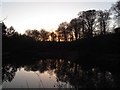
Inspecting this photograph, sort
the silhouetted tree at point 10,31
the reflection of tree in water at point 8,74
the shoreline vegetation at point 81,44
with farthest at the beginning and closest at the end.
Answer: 1. the silhouetted tree at point 10,31
2. the shoreline vegetation at point 81,44
3. the reflection of tree in water at point 8,74

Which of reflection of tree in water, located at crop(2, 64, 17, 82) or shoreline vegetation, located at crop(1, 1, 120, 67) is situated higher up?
shoreline vegetation, located at crop(1, 1, 120, 67)

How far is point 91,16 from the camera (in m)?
32.2

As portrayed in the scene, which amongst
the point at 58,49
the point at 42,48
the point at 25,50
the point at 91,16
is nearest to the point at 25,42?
the point at 25,50

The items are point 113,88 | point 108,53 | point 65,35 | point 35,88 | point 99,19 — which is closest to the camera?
point 113,88

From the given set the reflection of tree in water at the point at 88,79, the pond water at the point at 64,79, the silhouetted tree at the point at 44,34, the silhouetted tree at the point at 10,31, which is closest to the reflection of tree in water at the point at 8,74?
the pond water at the point at 64,79

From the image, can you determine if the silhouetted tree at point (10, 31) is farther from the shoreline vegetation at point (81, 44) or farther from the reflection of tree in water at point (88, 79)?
the reflection of tree in water at point (88, 79)

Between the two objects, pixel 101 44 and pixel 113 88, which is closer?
pixel 113 88

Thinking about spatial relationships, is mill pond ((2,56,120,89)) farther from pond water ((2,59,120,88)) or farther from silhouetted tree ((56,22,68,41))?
silhouetted tree ((56,22,68,41))

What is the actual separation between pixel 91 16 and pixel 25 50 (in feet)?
90.0

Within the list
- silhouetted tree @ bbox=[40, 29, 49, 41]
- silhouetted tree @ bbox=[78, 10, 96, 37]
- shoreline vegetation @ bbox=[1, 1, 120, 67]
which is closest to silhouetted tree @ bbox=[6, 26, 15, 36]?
shoreline vegetation @ bbox=[1, 1, 120, 67]

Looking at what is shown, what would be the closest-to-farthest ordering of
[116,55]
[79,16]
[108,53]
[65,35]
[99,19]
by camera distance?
[116,55] < [108,53] < [99,19] < [79,16] < [65,35]

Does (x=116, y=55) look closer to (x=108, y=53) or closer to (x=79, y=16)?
(x=108, y=53)

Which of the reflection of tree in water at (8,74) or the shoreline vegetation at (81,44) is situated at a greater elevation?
the shoreline vegetation at (81,44)

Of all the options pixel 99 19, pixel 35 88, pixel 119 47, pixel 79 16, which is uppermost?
pixel 79 16
